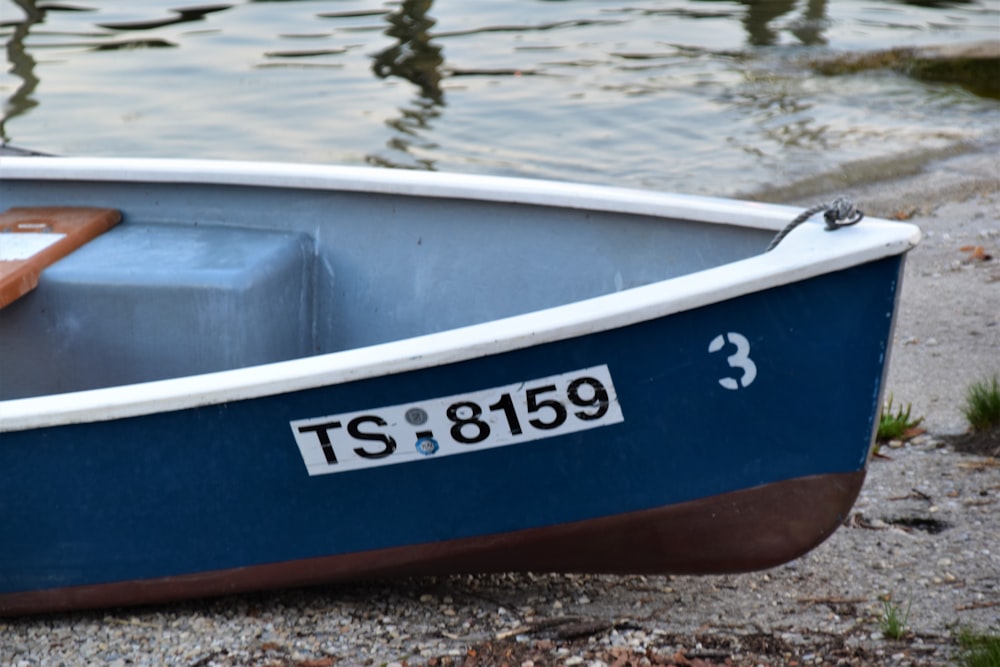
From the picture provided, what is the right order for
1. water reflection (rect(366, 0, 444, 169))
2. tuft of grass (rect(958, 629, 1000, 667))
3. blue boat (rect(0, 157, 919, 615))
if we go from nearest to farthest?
tuft of grass (rect(958, 629, 1000, 667)) → blue boat (rect(0, 157, 919, 615)) → water reflection (rect(366, 0, 444, 169))

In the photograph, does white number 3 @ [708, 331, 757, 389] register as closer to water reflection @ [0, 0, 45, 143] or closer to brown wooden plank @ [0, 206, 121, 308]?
brown wooden plank @ [0, 206, 121, 308]

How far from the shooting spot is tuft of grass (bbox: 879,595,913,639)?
2.79 meters

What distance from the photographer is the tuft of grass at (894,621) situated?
2.79 metres

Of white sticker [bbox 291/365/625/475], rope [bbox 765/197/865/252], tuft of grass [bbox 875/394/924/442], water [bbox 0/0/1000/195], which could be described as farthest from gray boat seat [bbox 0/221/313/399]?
water [bbox 0/0/1000/195]

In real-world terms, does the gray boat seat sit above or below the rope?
below

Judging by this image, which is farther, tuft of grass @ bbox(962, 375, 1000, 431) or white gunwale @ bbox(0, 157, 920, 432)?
tuft of grass @ bbox(962, 375, 1000, 431)

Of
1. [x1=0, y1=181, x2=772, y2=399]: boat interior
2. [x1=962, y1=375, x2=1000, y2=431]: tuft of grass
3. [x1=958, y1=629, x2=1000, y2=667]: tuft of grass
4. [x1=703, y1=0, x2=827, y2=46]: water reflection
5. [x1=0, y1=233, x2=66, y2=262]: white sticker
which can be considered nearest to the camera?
[x1=958, y1=629, x2=1000, y2=667]: tuft of grass

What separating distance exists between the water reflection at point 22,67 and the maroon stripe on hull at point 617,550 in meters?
7.93

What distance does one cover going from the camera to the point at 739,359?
106 inches

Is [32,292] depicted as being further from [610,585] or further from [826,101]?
[826,101]

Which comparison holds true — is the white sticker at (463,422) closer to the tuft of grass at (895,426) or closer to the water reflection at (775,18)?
the tuft of grass at (895,426)

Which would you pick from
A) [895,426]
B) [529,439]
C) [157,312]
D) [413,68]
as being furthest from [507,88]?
[529,439]

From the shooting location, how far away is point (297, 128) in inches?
416

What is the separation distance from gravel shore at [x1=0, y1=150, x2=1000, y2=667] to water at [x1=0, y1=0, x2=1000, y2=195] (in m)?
5.46
